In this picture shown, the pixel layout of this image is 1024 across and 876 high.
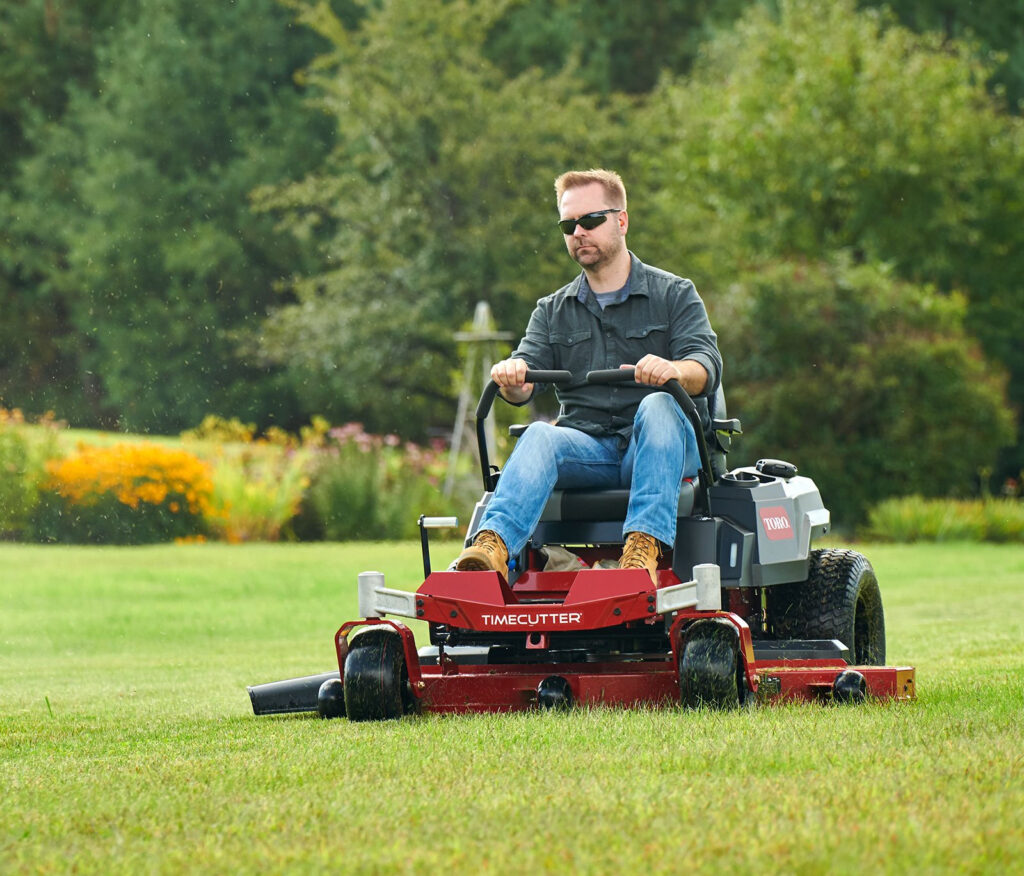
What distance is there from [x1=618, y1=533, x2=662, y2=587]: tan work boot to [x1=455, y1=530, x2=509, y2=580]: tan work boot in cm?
37

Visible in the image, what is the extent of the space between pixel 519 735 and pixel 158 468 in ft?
46.3

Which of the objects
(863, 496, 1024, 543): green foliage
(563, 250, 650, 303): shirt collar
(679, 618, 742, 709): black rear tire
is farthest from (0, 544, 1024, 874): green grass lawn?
(863, 496, 1024, 543): green foliage

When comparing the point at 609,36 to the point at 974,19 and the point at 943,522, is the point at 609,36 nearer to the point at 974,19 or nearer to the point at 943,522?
the point at 974,19

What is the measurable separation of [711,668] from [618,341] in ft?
4.57

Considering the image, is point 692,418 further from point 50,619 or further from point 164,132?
point 164,132

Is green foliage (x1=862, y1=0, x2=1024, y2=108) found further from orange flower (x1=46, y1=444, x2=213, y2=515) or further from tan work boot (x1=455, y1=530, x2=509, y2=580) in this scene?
tan work boot (x1=455, y1=530, x2=509, y2=580)

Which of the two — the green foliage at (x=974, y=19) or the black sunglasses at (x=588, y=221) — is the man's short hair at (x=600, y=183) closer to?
the black sunglasses at (x=588, y=221)

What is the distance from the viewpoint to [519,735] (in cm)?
450

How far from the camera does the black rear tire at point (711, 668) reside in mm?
4930

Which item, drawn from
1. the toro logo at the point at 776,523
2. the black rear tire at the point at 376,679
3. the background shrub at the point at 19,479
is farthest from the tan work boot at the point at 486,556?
the background shrub at the point at 19,479

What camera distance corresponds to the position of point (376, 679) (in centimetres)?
520

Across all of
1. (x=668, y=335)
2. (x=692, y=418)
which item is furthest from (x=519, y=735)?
(x=668, y=335)

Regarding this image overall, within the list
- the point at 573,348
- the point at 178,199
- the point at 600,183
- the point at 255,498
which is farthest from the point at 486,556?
the point at 178,199

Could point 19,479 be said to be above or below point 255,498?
above
